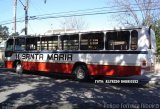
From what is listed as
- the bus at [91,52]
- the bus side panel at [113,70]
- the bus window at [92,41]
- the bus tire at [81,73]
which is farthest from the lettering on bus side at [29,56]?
the bus side panel at [113,70]

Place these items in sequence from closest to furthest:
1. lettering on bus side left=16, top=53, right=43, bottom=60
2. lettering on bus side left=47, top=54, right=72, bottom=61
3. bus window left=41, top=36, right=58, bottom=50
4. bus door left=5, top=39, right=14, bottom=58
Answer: lettering on bus side left=47, top=54, right=72, bottom=61
bus window left=41, top=36, right=58, bottom=50
lettering on bus side left=16, top=53, right=43, bottom=60
bus door left=5, top=39, right=14, bottom=58

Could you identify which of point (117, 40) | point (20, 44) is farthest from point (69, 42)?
point (20, 44)

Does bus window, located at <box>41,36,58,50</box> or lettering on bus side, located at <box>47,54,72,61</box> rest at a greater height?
bus window, located at <box>41,36,58,50</box>

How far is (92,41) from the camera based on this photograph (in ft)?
57.0

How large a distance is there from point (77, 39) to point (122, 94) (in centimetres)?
614

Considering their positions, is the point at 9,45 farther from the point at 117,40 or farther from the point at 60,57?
the point at 117,40

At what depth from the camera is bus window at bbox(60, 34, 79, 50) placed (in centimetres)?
1820

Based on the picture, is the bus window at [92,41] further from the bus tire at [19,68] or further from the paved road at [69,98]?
the bus tire at [19,68]

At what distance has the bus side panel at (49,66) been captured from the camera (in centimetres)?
1862

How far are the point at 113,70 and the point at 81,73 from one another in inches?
85.1

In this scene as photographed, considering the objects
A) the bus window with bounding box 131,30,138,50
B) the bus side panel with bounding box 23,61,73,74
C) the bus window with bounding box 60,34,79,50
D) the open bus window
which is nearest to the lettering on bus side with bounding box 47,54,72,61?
the bus side panel with bounding box 23,61,73,74

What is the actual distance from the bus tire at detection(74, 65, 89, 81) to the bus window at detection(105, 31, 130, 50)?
1974mm

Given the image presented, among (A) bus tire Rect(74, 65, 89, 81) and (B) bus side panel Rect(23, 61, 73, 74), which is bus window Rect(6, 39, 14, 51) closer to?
(B) bus side panel Rect(23, 61, 73, 74)

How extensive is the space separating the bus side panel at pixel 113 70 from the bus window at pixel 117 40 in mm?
922
